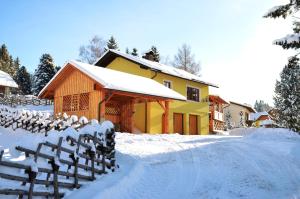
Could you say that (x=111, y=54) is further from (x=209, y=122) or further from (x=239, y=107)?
(x=239, y=107)

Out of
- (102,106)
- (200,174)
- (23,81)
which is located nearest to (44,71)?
(23,81)

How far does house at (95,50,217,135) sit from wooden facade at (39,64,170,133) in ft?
3.32

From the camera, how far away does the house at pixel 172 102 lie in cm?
2311

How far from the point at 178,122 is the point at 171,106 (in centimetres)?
191

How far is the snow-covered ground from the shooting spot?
7.06 meters

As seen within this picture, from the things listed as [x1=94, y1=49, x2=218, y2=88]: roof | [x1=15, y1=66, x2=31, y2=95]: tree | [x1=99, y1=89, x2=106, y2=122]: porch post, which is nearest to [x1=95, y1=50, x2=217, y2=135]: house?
[x1=94, y1=49, x2=218, y2=88]: roof

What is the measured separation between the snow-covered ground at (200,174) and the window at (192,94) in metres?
15.6

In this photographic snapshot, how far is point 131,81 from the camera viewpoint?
20297 mm

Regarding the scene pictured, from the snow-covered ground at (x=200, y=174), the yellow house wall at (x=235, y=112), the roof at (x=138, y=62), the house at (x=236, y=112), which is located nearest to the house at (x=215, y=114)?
the roof at (x=138, y=62)

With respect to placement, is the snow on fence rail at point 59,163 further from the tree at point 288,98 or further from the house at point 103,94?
the tree at point 288,98

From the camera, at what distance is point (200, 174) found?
8.64 meters

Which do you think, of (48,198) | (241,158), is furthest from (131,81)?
(48,198)

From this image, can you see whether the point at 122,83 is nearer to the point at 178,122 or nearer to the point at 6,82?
the point at 178,122

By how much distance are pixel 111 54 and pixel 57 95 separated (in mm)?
6303
